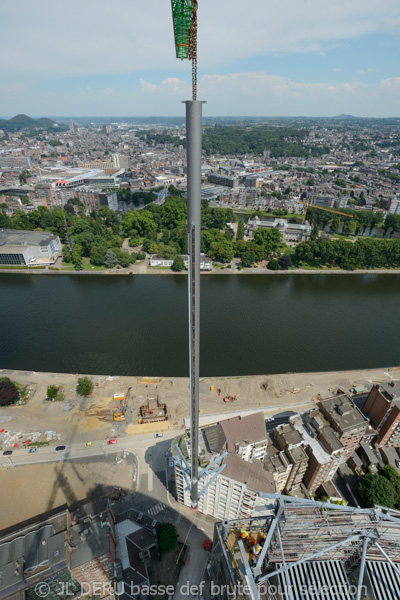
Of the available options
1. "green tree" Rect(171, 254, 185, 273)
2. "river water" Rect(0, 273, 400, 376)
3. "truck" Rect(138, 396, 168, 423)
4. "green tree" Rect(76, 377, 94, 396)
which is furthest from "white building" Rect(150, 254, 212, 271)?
"truck" Rect(138, 396, 168, 423)

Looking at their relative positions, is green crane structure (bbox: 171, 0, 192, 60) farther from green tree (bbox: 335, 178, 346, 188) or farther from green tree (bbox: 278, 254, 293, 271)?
green tree (bbox: 335, 178, 346, 188)

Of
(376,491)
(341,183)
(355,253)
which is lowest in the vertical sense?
(376,491)

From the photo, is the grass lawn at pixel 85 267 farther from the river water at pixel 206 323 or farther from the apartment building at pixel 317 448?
the apartment building at pixel 317 448

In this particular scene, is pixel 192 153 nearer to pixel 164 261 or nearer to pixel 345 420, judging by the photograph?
pixel 345 420

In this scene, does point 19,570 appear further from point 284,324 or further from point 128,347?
point 284,324

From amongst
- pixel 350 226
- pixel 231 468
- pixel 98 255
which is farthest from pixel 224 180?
pixel 231 468

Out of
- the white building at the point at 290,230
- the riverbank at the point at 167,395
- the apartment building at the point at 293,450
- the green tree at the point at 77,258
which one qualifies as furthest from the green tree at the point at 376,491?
the white building at the point at 290,230
